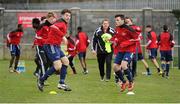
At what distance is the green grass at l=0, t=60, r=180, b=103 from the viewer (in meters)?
14.9

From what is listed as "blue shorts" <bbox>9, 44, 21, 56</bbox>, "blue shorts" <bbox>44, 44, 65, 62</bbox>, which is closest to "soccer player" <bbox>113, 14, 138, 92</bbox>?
"blue shorts" <bbox>44, 44, 65, 62</bbox>

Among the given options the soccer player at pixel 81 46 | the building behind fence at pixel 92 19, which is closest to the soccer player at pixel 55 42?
the soccer player at pixel 81 46

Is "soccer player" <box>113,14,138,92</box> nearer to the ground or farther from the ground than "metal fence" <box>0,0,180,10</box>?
farther from the ground

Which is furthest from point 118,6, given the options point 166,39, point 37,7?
point 166,39

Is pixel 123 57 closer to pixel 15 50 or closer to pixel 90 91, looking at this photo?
pixel 90 91

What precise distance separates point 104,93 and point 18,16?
2434 cm

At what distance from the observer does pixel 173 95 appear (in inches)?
641

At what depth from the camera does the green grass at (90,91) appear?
1488 centimetres

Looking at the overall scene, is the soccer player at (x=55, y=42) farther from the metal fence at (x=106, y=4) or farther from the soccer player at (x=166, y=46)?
the metal fence at (x=106, y=4)

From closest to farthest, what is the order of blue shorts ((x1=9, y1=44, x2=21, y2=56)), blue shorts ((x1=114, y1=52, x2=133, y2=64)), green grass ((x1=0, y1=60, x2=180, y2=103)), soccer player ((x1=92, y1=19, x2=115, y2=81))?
green grass ((x1=0, y1=60, x2=180, y2=103)) < blue shorts ((x1=114, y1=52, x2=133, y2=64)) < soccer player ((x1=92, y1=19, x2=115, y2=81)) < blue shorts ((x1=9, y1=44, x2=21, y2=56))

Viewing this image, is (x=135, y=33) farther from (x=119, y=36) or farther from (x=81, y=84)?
(x=81, y=84)

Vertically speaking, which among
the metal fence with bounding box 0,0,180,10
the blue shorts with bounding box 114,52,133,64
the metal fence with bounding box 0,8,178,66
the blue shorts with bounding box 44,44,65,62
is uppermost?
the blue shorts with bounding box 44,44,65,62

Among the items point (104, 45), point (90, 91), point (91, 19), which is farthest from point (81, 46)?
point (91, 19)

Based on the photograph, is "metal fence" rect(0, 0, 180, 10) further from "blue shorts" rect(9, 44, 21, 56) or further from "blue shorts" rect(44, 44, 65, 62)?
"blue shorts" rect(44, 44, 65, 62)
